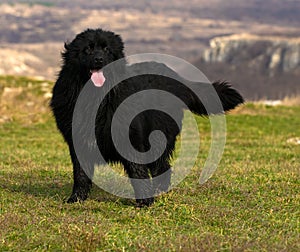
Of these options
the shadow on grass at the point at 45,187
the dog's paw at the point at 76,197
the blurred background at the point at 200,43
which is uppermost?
the dog's paw at the point at 76,197

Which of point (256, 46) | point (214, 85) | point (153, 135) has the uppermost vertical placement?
point (214, 85)

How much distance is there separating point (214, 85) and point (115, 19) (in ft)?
581

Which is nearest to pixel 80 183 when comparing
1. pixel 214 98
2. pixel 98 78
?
pixel 98 78

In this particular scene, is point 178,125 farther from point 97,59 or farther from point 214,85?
point 97,59

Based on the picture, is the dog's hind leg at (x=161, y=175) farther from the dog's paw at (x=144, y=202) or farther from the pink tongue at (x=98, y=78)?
the pink tongue at (x=98, y=78)

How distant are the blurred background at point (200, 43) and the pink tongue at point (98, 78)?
4467cm

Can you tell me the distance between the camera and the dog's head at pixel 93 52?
7738 millimetres

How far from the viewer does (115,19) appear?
183125 mm

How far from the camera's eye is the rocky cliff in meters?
107

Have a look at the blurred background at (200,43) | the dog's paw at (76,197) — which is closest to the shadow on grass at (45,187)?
the dog's paw at (76,197)

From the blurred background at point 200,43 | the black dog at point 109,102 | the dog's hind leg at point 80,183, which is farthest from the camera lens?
the blurred background at point 200,43

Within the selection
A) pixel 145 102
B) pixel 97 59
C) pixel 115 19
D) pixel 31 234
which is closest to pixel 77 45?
pixel 97 59

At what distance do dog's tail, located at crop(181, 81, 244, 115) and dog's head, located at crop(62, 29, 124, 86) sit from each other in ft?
5.46

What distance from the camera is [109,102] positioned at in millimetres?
7922
